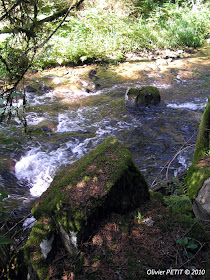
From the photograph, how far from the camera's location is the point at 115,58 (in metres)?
10.9

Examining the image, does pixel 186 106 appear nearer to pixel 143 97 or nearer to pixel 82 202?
pixel 143 97

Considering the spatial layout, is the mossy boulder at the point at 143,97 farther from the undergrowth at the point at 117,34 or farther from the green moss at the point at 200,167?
the undergrowth at the point at 117,34

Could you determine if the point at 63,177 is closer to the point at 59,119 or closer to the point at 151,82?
the point at 59,119

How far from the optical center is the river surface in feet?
15.0

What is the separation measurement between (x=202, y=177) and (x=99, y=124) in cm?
394

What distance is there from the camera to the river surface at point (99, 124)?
180 inches

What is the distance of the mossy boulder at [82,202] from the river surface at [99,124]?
905 millimetres

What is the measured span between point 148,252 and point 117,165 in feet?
2.59

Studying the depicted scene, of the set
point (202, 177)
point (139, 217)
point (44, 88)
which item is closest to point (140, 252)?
point (139, 217)

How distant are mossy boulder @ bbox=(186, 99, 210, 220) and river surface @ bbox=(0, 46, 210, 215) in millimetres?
573

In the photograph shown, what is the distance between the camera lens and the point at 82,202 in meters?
2.09

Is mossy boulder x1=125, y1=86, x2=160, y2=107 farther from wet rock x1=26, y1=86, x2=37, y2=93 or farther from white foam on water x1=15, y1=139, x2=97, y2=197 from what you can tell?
wet rock x1=26, y1=86, x2=37, y2=93

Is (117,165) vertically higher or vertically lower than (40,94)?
higher

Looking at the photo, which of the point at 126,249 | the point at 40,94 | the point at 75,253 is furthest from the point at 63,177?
the point at 40,94
